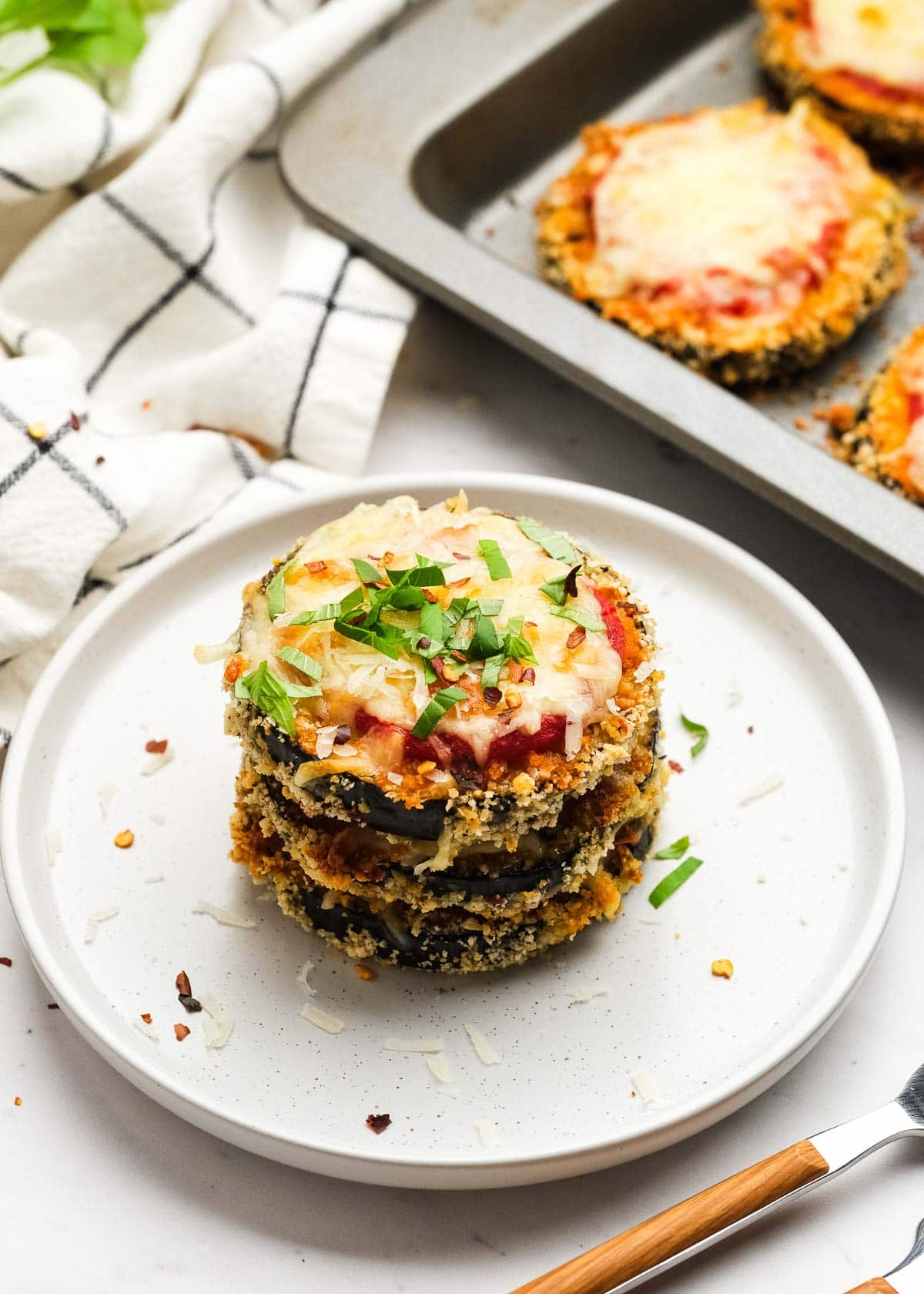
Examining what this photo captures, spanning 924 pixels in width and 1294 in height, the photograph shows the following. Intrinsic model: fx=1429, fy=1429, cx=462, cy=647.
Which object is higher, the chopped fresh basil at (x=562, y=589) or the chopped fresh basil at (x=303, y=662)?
the chopped fresh basil at (x=303, y=662)

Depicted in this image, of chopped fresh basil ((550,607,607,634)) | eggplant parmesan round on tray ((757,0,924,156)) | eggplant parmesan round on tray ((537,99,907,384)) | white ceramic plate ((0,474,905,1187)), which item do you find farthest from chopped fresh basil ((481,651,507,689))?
eggplant parmesan round on tray ((757,0,924,156))

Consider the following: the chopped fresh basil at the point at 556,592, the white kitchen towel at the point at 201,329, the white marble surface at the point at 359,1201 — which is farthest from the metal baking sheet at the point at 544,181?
the white marble surface at the point at 359,1201

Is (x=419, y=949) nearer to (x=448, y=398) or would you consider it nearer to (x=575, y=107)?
(x=448, y=398)

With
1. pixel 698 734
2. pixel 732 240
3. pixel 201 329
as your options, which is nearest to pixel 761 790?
pixel 698 734

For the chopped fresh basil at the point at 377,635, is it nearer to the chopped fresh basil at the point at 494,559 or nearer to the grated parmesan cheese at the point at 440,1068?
the chopped fresh basil at the point at 494,559

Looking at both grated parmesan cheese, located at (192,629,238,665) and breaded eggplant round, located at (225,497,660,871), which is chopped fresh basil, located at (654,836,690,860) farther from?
grated parmesan cheese, located at (192,629,238,665)

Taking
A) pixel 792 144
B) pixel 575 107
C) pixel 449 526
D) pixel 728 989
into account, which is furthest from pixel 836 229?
pixel 728 989
